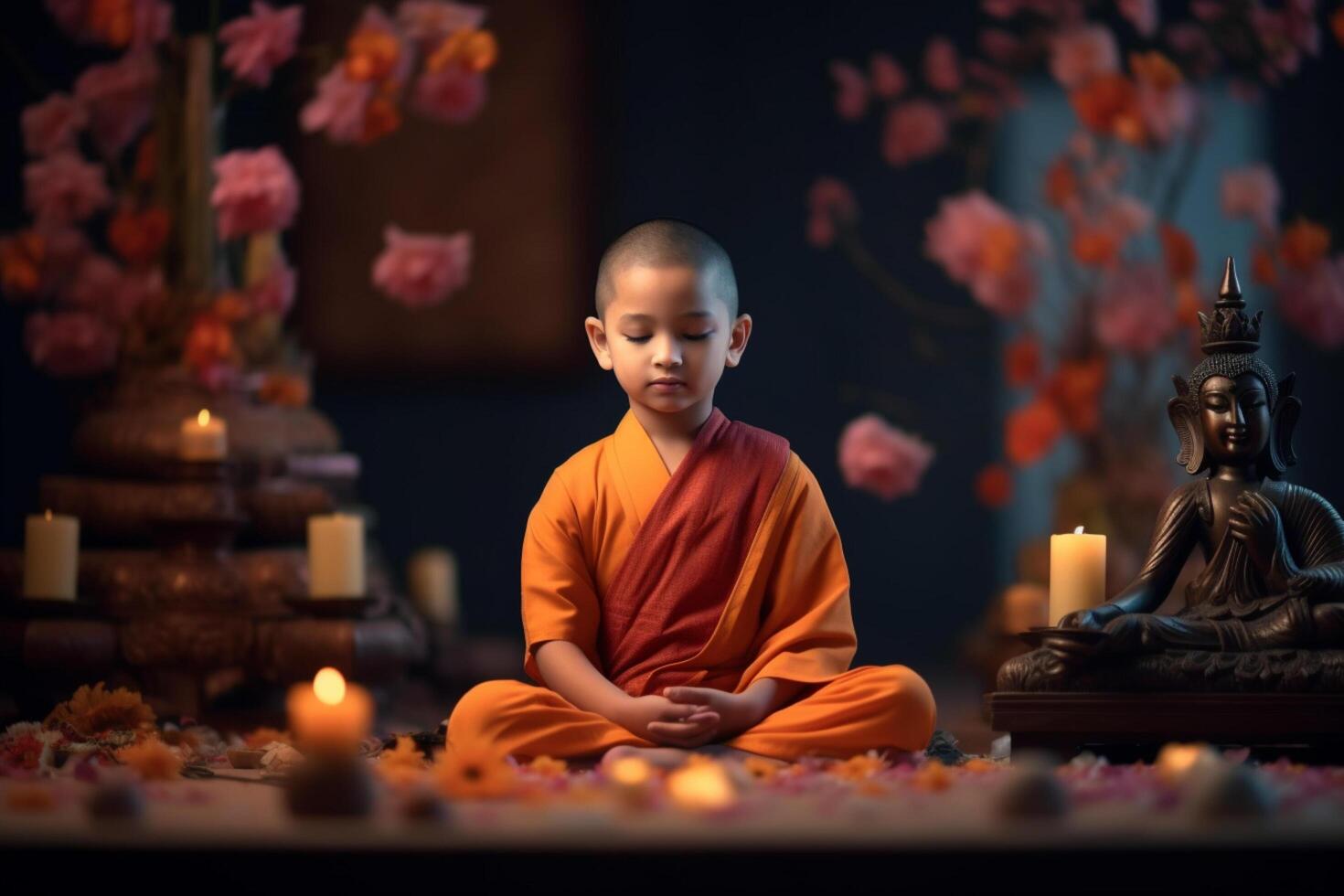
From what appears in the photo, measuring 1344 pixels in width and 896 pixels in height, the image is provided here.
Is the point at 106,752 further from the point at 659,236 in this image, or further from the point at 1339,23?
the point at 1339,23

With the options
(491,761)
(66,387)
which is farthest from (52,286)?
(491,761)

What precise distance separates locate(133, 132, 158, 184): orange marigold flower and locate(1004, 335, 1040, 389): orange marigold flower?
161 centimetres

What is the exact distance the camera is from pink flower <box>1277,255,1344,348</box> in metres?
3.21

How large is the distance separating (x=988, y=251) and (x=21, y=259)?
174 cm

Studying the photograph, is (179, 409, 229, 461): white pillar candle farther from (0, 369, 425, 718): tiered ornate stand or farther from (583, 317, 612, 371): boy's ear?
(583, 317, 612, 371): boy's ear

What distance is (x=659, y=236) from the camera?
87.1 inches

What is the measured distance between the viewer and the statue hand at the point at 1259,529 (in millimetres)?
2080

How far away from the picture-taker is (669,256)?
86.3 inches

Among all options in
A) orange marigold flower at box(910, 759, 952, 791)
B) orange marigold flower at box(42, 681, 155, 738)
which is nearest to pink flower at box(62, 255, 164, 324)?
orange marigold flower at box(42, 681, 155, 738)

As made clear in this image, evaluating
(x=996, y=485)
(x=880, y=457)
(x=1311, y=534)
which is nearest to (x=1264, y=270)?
(x=880, y=457)

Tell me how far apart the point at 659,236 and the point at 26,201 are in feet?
4.87

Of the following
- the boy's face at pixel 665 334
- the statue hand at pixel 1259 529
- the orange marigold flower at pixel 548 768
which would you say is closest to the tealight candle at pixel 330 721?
the orange marigold flower at pixel 548 768

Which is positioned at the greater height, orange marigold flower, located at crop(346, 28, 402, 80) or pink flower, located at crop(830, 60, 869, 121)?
pink flower, located at crop(830, 60, 869, 121)

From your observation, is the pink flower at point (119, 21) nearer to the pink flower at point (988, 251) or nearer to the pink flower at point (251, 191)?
the pink flower at point (251, 191)
